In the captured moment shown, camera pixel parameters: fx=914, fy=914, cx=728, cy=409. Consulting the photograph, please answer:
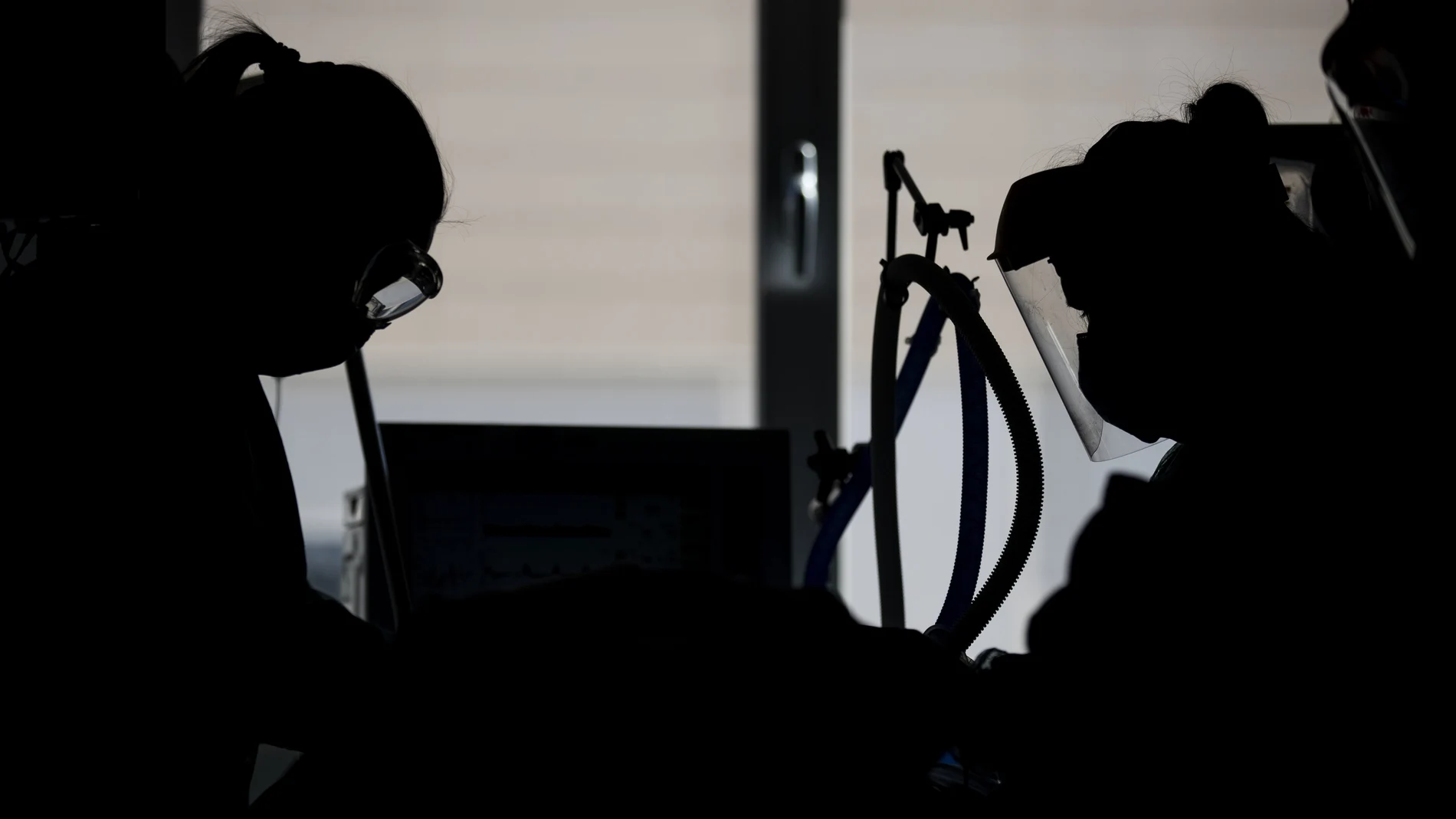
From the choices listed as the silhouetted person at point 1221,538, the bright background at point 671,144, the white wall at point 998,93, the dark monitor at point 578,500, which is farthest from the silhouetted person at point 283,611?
the white wall at point 998,93

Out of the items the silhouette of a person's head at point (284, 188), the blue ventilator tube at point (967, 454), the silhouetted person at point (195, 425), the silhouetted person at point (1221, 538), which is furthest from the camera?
the blue ventilator tube at point (967, 454)

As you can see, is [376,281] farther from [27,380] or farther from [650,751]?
[650,751]

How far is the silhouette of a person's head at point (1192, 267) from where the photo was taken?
0.67 meters

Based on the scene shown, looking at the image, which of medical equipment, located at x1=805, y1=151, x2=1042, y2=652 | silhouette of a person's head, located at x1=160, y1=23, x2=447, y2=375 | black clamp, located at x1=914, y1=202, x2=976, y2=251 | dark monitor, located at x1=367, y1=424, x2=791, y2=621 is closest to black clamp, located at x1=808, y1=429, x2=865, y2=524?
medical equipment, located at x1=805, y1=151, x2=1042, y2=652

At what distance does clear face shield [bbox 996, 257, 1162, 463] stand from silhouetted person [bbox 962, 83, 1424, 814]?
158 mm

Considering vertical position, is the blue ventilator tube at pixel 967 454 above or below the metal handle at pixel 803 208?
below

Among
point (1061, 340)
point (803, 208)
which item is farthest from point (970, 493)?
point (803, 208)

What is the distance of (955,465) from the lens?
6.20 feet

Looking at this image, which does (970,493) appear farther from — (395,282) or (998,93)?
(998,93)

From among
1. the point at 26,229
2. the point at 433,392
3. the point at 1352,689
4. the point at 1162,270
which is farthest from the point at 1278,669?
the point at 433,392

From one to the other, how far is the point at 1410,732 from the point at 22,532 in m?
0.89

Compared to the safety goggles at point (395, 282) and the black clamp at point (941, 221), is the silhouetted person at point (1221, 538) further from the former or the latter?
the safety goggles at point (395, 282)

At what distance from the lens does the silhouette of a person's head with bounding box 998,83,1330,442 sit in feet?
2.21

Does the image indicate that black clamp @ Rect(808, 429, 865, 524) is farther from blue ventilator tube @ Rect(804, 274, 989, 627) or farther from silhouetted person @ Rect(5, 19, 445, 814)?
silhouetted person @ Rect(5, 19, 445, 814)
